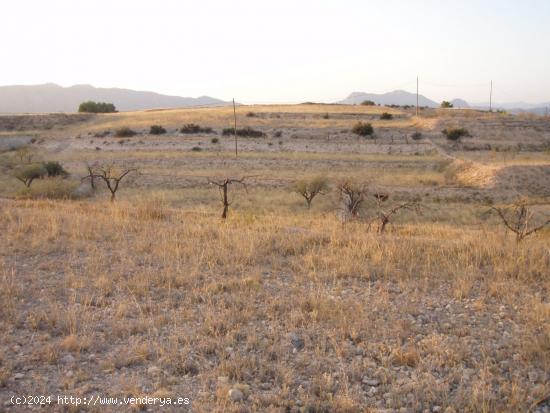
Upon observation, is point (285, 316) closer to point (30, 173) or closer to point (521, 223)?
point (521, 223)

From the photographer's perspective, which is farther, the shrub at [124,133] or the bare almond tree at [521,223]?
the shrub at [124,133]

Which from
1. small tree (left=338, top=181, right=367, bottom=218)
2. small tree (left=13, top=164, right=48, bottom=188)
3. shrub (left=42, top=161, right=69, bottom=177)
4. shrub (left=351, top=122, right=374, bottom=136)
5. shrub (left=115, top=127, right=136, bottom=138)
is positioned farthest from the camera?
shrub (left=115, top=127, right=136, bottom=138)

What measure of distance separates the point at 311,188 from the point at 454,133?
2529cm

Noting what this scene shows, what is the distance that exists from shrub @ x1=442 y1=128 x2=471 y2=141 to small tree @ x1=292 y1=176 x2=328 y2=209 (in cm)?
2324

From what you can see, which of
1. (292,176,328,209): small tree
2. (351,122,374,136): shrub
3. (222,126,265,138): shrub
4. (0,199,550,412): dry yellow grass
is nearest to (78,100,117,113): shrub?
(222,126,265,138): shrub

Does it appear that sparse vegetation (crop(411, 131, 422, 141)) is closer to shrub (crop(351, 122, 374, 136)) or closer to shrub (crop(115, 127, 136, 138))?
shrub (crop(351, 122, 374, 136))

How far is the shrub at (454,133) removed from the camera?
46.7 meters

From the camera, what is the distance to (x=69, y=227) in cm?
929

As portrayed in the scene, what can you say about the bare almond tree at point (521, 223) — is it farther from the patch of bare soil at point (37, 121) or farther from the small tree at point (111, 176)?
the patch of bare soil at point (37, 121)

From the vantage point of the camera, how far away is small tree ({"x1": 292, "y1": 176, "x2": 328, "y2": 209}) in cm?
2659

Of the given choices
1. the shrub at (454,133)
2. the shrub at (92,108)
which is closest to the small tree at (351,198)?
the shrub at (454,133)

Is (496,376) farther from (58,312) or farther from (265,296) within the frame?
(58,312)

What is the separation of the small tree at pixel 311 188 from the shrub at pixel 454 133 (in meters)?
23.2

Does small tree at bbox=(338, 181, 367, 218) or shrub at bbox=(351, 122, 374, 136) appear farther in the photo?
shrub at bbox=(351, 122, 374, 136)
